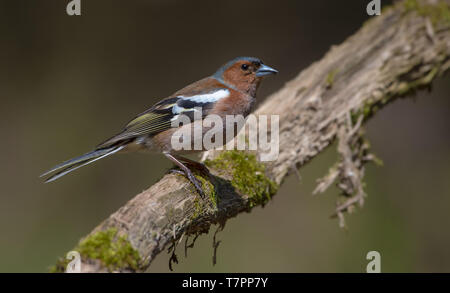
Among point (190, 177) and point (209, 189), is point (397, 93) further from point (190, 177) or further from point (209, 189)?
point (190, 177)

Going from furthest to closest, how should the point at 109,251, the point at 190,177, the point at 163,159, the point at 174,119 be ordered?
the point at 163,159
the point at 174,119
the point at 190,177
the point at 109,251

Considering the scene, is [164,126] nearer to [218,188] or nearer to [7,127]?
[218,188]

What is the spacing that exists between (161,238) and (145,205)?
22cm

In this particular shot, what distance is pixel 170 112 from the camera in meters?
3.71

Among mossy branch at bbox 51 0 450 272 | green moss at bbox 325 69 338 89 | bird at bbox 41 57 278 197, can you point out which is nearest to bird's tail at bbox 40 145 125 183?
bird at bbox 41 57 278 197

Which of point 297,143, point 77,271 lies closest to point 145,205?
point 77,271

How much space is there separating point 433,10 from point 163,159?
4264 mm

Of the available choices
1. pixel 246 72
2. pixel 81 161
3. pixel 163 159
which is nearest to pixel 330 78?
pixel 246 72

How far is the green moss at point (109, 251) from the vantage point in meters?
2.44

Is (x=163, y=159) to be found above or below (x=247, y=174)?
above

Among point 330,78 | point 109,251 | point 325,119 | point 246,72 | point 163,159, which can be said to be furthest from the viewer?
point 163,159

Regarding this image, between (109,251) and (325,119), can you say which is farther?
(325,119)

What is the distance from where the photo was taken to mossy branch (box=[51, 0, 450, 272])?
302 cm

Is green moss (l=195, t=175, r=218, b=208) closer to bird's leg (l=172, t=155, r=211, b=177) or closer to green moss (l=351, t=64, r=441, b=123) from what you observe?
bird's leg (l=172, t=155, r=211, b=177)
